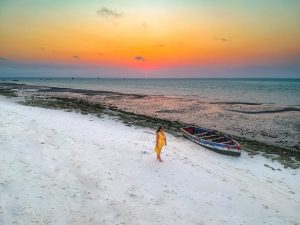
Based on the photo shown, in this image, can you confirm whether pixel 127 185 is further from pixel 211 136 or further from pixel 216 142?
pixel 211 136

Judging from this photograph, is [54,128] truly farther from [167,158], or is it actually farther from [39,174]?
[167,158]

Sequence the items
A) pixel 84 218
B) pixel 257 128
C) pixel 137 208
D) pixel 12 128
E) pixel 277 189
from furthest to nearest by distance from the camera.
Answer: pixel 257 128 < pixel 12 128 < pixel 277 189 < pixel 137 208 < pixel 84 218

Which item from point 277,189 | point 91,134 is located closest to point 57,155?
point 91,134

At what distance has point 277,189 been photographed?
42.0ft

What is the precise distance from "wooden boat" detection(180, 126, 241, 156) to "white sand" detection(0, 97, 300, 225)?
2.50ft

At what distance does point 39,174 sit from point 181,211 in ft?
20.8

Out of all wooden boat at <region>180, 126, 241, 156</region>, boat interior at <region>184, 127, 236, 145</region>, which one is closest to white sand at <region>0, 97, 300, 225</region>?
wooden boat at <region>180, 126, 241, 156</region>

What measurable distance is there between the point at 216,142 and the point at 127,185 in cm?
999

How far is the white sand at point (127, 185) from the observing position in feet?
29.6

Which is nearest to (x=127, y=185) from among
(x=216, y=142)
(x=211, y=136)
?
(x=216, y=142)

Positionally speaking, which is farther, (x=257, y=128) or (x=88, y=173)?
(x=257, y=128)

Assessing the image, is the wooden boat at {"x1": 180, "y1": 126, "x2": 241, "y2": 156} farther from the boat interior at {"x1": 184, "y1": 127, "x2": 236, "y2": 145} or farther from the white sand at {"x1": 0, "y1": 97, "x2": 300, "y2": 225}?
the white sand at {"x1": 0, "y1": 97, "x2": 300, "y2": 225}

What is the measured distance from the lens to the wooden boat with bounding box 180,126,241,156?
1767 cm

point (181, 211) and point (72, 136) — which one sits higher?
point (72, 136)
